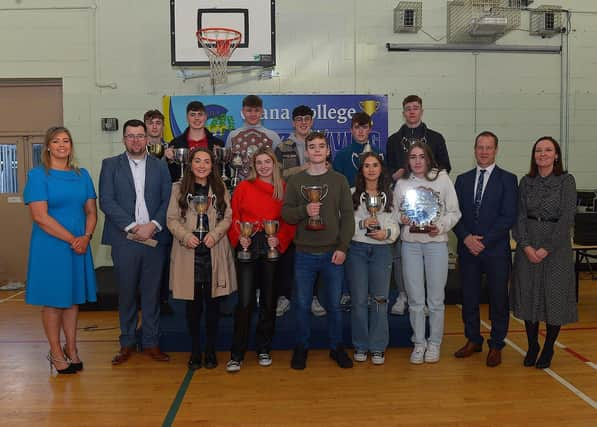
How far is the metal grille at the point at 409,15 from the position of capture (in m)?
6.88

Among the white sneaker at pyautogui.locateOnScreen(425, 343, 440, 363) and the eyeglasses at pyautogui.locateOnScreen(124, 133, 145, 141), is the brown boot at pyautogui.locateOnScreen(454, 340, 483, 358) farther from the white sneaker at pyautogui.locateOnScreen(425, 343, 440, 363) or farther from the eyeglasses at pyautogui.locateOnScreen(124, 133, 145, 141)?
the eyeglasses at pyautogui.locateOnScreen(124, 133, 145, 141)

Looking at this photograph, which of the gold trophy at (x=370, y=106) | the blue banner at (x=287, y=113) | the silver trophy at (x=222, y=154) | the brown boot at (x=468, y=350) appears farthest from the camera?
the gold trophy at (x=370, y=106)

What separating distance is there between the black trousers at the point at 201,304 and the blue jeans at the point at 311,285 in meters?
0.55

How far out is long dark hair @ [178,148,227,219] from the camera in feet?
11.1

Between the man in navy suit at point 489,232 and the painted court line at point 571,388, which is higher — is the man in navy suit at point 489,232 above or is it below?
above

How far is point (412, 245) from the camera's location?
11.6 feet

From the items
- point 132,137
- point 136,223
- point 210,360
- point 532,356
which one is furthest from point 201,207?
point 532,356

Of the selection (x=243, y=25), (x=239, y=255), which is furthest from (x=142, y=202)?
(x=243, y=25)

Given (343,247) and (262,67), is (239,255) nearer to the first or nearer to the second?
(343,247)

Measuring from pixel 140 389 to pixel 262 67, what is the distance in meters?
4.83

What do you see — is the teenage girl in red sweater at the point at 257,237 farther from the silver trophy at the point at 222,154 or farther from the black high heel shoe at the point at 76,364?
the black high heel shoe at the point at 76,364

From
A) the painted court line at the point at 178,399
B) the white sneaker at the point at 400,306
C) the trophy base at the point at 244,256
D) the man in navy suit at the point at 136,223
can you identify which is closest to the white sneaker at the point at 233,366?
the painted court line at the point at 178,399

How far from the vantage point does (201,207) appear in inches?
130

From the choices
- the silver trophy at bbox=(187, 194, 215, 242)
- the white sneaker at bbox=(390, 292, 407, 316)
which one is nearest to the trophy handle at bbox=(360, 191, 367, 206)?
the silver trophy at bbox=(187, 194, 215, 242)
